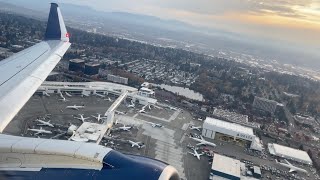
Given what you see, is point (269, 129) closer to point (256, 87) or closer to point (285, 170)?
point (285, 170)

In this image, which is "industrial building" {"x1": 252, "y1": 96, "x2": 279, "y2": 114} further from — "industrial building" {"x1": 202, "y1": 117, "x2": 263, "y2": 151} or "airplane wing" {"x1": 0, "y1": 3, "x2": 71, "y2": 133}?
"airplane wing" {"x1": 0, "y1": 3, "x2": 71, "y2": 133}

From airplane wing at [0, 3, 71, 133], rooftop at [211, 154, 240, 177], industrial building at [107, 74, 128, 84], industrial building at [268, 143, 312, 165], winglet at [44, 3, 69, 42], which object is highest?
winglet at [44, 3, 69, 42]

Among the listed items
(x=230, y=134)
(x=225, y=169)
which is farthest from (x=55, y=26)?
(x=230, y=134)

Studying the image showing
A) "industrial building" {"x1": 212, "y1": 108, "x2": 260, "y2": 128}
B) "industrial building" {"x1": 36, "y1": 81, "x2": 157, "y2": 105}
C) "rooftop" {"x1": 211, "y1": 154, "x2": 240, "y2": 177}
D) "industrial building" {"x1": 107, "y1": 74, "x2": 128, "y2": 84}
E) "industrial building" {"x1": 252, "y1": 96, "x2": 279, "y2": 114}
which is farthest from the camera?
"industrial building" {"x1": 107, "y1": 74, "x2": 128, "y2": 84}

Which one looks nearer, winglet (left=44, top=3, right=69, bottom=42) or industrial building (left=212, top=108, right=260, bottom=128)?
winglet (left=44, top=3, right=69, bottom=42)

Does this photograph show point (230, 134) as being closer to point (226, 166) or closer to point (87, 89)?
point (226, 166)

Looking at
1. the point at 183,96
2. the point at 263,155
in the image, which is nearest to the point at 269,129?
the point at 263,155

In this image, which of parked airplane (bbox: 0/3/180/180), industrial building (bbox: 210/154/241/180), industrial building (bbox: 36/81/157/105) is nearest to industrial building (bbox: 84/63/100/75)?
industrial building (bbox: 36/81/157/105)

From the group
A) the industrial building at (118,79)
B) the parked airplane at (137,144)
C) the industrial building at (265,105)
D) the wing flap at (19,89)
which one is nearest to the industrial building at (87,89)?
the industrial building at (118,79)
